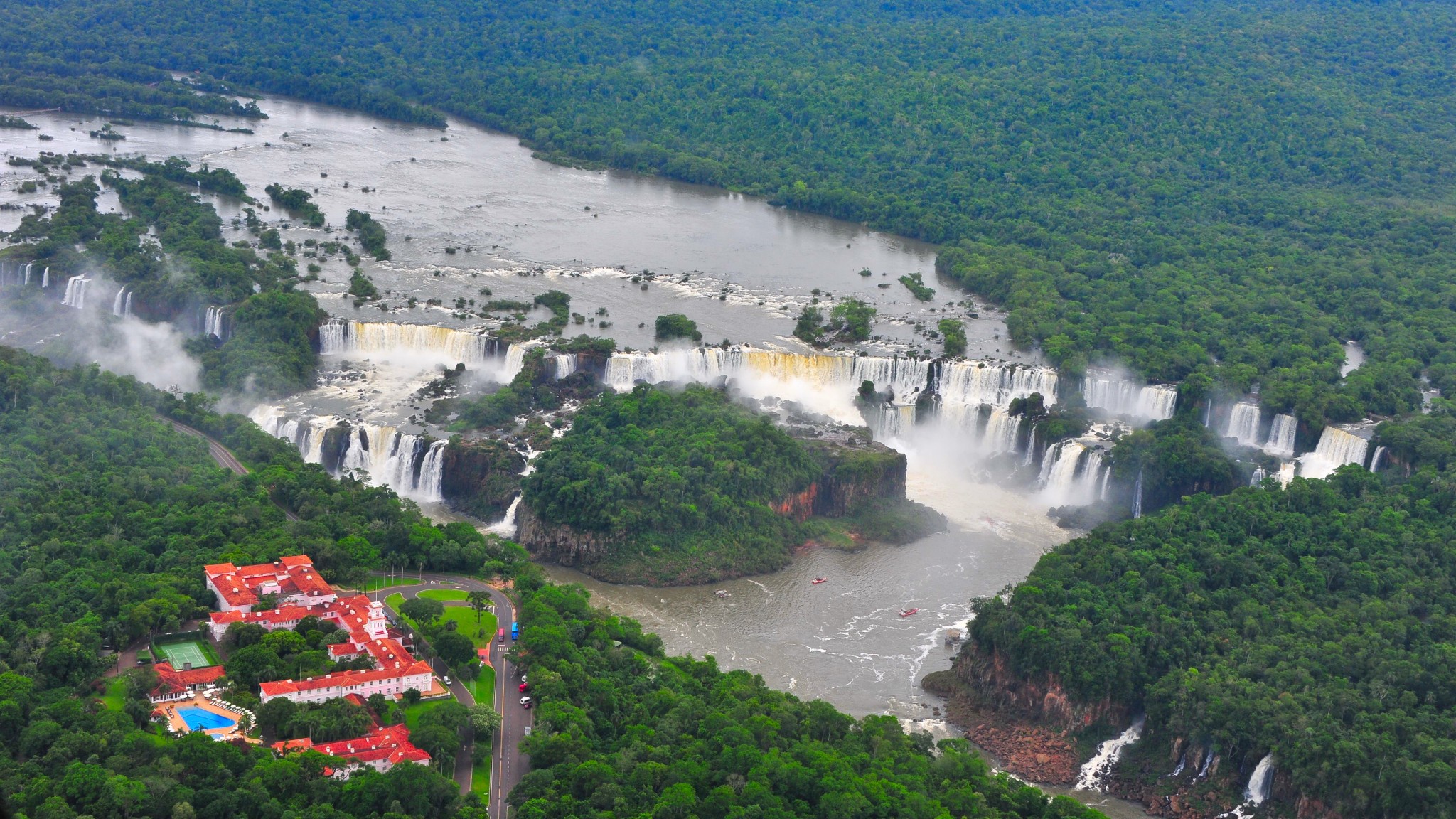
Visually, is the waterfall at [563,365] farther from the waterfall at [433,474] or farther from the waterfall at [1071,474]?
the waterfall at [1071,474]

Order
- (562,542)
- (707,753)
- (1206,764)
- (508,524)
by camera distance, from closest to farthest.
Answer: (707,753)
(1206,764)
(562,542)
(508,524)

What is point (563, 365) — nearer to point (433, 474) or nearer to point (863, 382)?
point (433, 474)

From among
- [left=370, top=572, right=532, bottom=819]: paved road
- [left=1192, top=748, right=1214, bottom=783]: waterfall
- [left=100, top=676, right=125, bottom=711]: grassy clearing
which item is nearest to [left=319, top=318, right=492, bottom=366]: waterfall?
[left=370, top=572, right=532, bottom=819]: paved road

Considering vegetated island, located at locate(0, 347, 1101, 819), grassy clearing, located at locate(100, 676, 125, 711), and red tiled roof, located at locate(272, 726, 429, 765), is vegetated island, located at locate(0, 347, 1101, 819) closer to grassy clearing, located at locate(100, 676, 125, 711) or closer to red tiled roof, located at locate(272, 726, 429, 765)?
Answer: grassy clearing, located at locate(100, 676, 125, 711)

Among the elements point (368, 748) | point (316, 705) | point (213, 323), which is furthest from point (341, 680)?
point (213, 323)

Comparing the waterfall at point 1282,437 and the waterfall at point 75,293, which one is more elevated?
A: the waterfall at point 1282,437

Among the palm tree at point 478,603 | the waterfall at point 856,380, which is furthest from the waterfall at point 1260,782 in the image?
the waterfall at point 856,380
